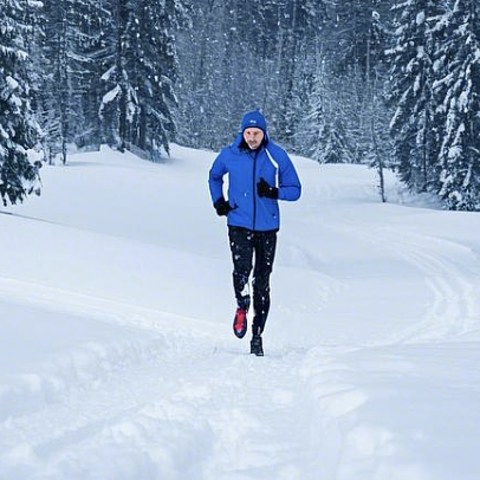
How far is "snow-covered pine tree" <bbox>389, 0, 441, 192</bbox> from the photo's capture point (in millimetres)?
30484

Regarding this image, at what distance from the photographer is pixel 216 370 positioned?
198 inches

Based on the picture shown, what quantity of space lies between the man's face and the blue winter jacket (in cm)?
6

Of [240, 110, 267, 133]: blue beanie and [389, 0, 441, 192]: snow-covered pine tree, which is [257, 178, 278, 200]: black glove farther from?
[389, 0, 441, 192]: snow-covered pine tree

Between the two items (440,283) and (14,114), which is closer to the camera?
(440,283)

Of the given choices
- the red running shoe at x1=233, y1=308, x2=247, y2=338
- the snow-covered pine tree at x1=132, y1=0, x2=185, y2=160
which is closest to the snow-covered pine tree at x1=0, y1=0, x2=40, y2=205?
the red running shoe at x1=233, y1=308, x2=247, y2=338

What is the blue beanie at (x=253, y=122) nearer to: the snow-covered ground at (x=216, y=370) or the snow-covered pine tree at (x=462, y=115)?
the snow-covered ground at (x=216, y=370)

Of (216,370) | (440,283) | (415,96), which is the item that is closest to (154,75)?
(415,96)

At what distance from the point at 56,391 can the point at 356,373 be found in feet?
6.17

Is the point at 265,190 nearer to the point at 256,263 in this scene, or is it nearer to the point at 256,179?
the point at 256,179

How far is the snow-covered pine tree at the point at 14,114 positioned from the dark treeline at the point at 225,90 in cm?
3

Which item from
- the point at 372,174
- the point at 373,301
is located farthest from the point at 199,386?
the point at 372,174

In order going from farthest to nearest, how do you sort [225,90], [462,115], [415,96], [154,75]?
[225,90]
[154,75]
[415,96]
[462,115]

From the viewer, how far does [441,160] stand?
28.3 m

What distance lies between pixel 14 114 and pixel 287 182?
11.6 m
